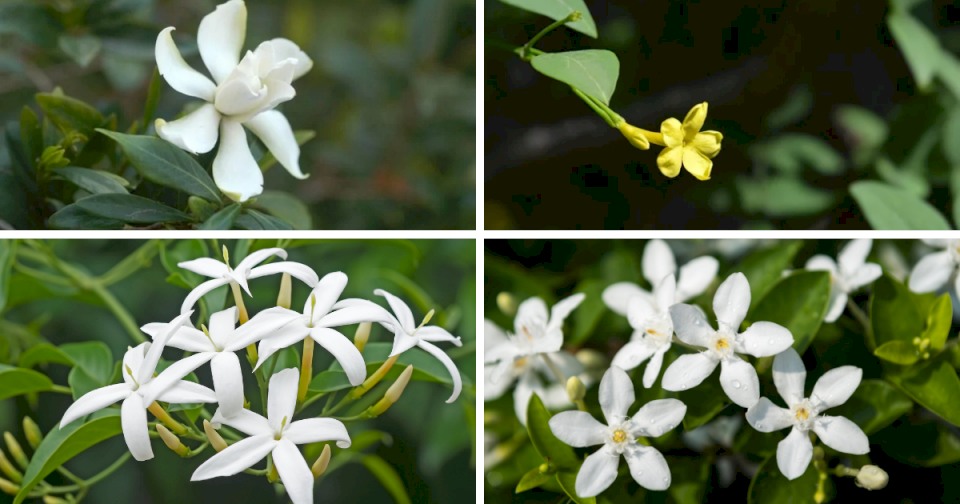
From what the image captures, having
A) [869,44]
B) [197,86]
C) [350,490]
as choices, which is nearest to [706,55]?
[869,44]

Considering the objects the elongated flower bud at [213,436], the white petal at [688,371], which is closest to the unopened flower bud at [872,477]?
the white petal at [688,371]

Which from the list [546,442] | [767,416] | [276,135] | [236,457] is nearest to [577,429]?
[546,442]

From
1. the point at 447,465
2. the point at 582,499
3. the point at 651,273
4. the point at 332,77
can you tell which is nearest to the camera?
the point at 582,499

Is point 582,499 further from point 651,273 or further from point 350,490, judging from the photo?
point 350,490

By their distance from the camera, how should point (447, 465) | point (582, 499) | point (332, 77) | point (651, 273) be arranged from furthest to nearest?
point (332, 77), point (447, 465), point (651, 273), point (582, 499)

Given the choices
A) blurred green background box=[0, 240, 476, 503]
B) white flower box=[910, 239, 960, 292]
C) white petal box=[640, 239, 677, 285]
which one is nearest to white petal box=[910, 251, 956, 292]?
white flower box=[910, 239, 960, 292]

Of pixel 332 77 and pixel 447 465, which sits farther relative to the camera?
pixel 332 77

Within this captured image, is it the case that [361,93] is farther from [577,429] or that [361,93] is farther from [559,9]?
[577,429]
